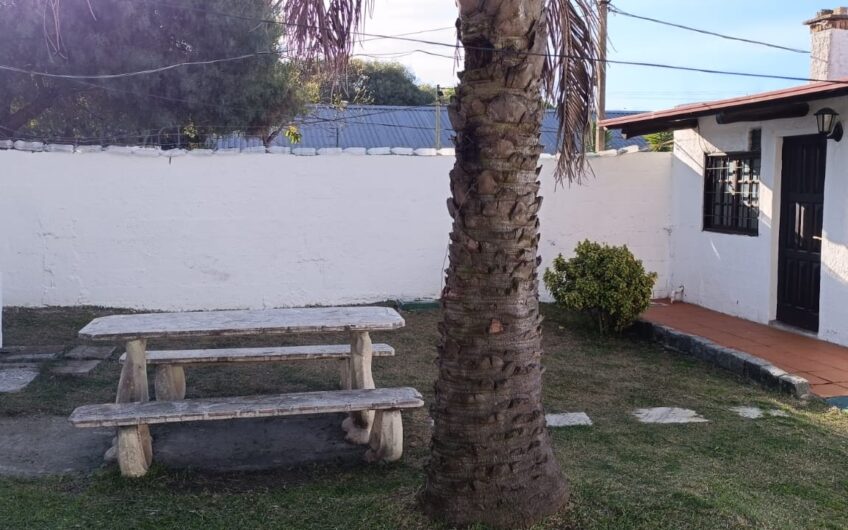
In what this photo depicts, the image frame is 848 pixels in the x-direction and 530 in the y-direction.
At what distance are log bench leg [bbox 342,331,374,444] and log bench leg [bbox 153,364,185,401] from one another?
142 centimetres

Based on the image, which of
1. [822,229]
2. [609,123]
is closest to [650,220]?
[609,123]

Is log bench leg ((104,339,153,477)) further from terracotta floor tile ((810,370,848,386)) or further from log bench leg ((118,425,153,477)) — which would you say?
terracotta floor tile ((810,370,848,386))

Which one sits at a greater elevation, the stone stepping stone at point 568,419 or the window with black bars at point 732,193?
the window with black bars at point 732,193

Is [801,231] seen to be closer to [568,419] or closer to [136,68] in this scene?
[568,419]

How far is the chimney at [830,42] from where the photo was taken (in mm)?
8930

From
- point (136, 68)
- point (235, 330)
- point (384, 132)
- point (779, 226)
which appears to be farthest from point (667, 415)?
point (384, 132)

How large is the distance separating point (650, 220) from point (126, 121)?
878 cm

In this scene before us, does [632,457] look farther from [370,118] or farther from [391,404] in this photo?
[370,118]


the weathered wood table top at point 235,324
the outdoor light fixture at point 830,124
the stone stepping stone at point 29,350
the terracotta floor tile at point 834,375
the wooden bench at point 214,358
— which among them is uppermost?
the outdoor light fixture at point 830,124

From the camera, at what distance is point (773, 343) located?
820 centimetres

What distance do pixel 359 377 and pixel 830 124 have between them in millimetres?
5541

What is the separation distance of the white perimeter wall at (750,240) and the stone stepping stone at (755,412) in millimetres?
2459

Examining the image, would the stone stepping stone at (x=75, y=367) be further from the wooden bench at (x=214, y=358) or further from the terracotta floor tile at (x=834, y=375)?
the terracotta floor tile at (x=834, y=375)

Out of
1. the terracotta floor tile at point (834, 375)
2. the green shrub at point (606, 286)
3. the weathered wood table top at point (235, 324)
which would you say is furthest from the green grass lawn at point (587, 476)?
the green shrub at point (606, 286)
